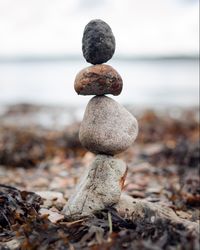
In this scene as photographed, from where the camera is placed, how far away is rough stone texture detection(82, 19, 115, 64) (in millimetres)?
3566

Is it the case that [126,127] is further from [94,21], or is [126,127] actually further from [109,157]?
[94,21]

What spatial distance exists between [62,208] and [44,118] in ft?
33.1

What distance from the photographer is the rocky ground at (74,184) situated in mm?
2895

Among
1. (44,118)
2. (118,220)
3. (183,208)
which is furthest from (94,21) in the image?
(44,118)

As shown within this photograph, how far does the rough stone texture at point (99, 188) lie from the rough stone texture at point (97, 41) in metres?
0.83

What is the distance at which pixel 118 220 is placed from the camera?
3.30 m

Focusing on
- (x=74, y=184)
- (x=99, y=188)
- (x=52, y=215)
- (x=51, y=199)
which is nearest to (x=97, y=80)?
(x=99, y=188)

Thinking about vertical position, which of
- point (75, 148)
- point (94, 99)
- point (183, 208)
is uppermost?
point (94, 99)

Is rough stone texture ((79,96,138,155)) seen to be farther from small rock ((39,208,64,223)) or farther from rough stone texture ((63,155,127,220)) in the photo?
small rock ((39,208,64,223))

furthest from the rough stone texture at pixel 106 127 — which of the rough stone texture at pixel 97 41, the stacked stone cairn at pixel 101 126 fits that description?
the rough stone texture at pixel 97 41

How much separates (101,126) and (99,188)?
0.50m

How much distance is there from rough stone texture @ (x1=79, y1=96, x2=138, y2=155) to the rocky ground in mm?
521

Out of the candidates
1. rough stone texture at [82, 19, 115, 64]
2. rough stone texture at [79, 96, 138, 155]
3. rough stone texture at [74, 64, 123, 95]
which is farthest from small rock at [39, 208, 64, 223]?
rough stone texture at [82, 19, 115, 64]

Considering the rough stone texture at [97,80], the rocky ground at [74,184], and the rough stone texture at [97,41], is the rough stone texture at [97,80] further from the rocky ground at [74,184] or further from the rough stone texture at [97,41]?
the rocky ground at [74,184]
